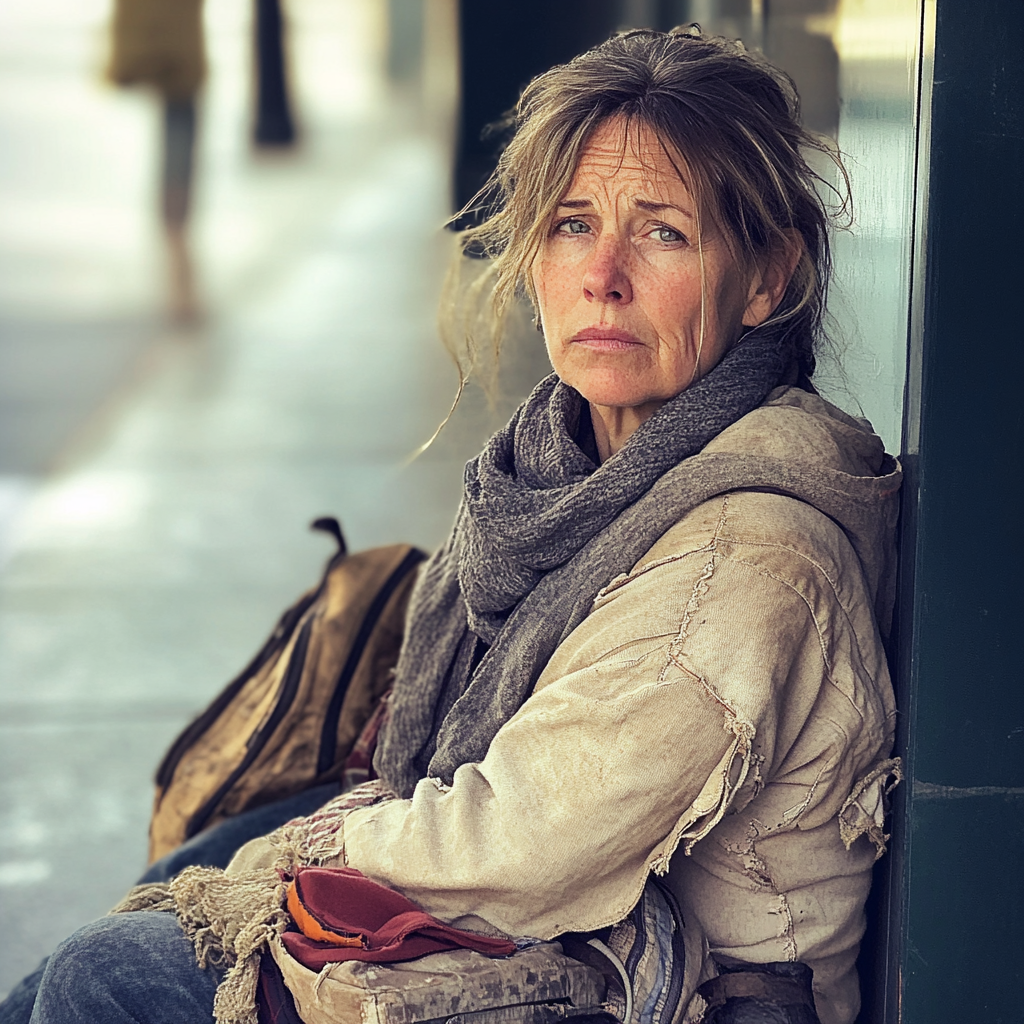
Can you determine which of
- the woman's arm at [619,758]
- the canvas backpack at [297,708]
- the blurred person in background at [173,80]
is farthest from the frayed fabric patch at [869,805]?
the blurred person in background at [173,80]

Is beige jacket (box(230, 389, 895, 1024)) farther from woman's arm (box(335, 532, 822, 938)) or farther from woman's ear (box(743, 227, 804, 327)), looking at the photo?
woman's ear (box(743, 227, 804, 327))

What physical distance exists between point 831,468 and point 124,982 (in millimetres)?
959

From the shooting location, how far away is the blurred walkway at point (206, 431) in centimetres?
359

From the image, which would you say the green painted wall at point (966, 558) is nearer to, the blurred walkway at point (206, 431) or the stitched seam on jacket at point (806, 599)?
the stitched seam on jacket at point (806, 599)

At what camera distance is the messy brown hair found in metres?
1.69

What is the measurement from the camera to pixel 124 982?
1.65 m

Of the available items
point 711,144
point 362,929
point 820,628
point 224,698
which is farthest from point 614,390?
point 224,698

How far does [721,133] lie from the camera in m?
1.69

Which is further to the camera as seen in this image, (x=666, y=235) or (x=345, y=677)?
(x=345, y=677)

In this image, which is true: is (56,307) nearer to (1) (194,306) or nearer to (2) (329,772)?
(1) (194,306)

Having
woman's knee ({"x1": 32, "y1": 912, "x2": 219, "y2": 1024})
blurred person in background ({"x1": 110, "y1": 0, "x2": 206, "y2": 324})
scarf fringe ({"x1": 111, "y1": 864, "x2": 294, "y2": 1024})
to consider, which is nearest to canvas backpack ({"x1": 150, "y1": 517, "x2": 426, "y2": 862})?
scarf fringe ({"x1": 111, "y1": 864, "x2": 294, "y2": 1024})

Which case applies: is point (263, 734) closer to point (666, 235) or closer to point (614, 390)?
point (614, 390)

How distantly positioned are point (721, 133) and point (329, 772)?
1156 mm

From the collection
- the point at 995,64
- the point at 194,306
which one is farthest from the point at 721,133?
the point at 194,306
